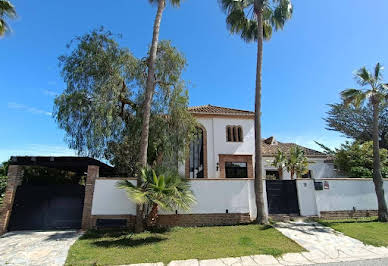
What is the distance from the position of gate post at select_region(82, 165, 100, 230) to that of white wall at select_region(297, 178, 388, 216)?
35.9 feet

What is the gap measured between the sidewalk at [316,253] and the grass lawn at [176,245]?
299 millimetres

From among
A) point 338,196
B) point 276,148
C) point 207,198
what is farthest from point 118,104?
point 276,148

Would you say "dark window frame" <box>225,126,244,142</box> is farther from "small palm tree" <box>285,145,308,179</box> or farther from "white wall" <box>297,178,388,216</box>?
"white wall" <box>297,178,388,216</box>

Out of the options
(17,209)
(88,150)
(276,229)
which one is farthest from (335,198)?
(17,209)

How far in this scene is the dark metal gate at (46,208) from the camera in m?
9.90

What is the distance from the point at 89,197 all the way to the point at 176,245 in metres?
5.10

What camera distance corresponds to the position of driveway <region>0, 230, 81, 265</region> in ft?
21.7

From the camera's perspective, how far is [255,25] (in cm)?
1351

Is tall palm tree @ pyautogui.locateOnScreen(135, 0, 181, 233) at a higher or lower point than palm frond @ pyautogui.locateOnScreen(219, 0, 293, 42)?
lower

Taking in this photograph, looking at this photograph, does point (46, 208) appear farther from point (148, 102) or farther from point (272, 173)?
point (272, 173)

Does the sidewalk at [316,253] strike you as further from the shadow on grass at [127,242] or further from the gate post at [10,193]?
the gate post at [10,193]

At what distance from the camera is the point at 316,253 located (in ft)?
23.3

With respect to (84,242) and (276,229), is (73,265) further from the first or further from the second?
(276,229)

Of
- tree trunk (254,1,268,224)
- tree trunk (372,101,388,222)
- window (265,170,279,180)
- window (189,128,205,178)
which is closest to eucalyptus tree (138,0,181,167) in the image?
tree trunk (254,1,268,224)
